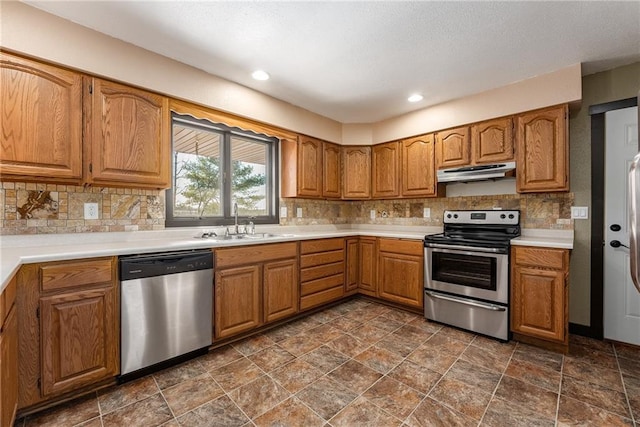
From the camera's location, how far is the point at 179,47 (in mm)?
2234

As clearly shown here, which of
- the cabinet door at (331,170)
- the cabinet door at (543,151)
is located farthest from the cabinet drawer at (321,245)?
the cabinet door at (543,151)

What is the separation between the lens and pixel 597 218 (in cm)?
→ 261

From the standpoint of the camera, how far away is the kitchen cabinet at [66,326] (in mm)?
1576

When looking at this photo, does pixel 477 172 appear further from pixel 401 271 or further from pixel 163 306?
pixel 163 306

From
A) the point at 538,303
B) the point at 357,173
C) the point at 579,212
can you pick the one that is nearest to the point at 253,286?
the point at 357,173

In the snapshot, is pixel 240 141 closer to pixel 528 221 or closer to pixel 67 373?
pixel 67 373

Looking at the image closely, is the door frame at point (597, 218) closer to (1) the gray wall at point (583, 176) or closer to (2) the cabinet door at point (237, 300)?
(1) the gray wall at point (583, 176)

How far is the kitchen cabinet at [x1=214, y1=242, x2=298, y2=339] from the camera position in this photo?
2.41 m

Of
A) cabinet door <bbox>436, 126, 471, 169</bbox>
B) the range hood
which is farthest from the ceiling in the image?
the range hood

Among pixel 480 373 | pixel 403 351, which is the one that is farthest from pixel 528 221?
pixel 403 351

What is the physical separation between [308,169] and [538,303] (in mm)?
2673

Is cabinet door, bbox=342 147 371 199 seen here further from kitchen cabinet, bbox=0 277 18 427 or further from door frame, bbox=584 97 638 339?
kitchen cabinet, bbox=0 277 18 427

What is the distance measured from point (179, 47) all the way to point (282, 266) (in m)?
2.06

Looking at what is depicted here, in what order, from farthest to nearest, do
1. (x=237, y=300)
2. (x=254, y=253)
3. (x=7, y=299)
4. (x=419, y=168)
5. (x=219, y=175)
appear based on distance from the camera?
(x=419, y=168) → (x=219, y=175) → (x=254, y=253) → (x=237, y=300) → (x=7, y=299)
